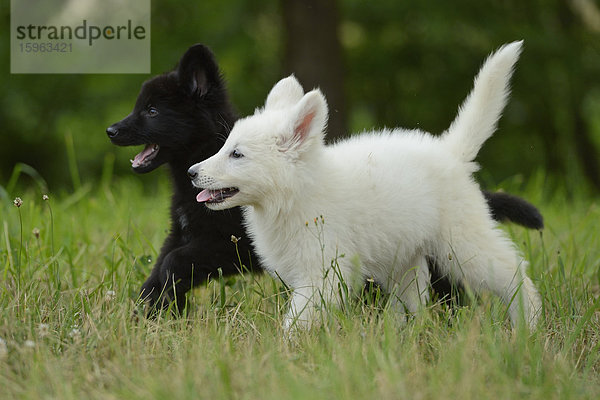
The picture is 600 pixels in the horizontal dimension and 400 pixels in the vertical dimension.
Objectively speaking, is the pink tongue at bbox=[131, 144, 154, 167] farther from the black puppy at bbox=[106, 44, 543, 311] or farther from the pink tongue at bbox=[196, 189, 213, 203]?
the pink tongue at bbox=[196, 189, 213, 203]

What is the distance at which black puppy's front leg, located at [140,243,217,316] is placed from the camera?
3.68 meters

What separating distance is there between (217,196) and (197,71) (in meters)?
0.96

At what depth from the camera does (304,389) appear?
2.25m

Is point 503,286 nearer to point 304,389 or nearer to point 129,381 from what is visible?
point 304,389

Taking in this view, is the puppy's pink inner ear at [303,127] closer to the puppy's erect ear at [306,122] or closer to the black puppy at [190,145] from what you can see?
the puppy's erect ear at [306,122]

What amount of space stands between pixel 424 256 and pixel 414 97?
7.65 meters

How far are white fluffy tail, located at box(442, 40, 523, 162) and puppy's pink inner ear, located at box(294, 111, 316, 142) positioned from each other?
0.93 m

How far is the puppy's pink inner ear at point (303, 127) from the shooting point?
133 inches

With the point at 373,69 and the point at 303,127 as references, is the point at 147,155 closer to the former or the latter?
the point at 303,127

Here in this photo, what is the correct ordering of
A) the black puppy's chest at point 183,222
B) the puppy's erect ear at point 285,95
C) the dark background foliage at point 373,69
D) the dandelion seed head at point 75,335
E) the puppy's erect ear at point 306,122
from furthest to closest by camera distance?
the dark background foliage at point 373,69
the black puppy's chest at point 183,222
the puppy's erect ear at point 285,95
the puppy's erect ear at point 306,122
the dandelion seed head at point 75,335

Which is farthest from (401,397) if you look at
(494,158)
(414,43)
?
(494,158)

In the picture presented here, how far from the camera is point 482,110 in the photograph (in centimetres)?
388

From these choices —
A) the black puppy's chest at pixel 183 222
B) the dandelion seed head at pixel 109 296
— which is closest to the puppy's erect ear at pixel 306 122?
the black puppy's chest at pixel 183 222

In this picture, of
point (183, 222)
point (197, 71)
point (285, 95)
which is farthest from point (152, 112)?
point (285, 95)
